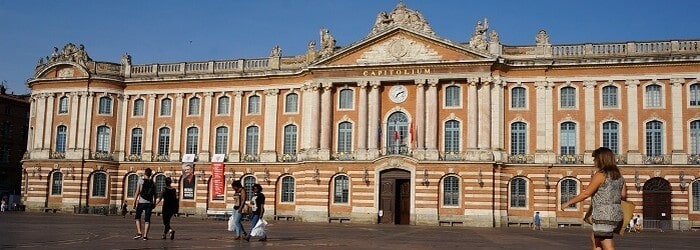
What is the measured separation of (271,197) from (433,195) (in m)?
13.0

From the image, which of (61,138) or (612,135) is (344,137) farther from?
(61,138)

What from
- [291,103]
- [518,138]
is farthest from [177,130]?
[518,138]

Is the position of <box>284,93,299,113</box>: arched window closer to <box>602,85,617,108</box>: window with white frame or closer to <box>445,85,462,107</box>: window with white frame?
<box>445,85,462,107</box>: window with white frame

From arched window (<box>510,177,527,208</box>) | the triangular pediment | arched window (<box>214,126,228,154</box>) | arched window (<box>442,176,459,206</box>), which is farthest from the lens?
arched window (<box>214,126,228,154</box>)

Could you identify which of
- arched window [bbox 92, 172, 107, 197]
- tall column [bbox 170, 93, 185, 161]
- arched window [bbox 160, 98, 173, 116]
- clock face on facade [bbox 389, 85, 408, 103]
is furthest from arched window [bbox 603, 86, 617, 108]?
arched window [bbox 92, 172, 107, 197]

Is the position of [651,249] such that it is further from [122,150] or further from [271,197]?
[122,150]

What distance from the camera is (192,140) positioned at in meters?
59.2

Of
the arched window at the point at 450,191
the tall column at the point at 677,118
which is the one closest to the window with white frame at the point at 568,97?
the tall column at the point at 677,118

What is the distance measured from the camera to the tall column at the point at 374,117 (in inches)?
2050

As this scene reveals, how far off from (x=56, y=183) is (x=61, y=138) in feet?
12.1

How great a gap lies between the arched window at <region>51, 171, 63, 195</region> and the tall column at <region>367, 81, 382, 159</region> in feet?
85.8

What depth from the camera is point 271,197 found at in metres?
55.8

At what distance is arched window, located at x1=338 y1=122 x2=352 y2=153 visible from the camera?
53375 millimetres

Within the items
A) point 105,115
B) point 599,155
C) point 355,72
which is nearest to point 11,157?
point 105,115
